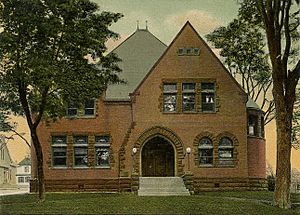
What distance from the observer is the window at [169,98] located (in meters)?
31.7

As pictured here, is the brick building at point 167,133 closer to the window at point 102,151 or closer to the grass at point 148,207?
the window at point 102,151

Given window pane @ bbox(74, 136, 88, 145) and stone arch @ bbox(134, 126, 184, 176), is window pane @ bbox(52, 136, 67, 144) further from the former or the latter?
stone arch @ bbox(134, 126, 184, 176)

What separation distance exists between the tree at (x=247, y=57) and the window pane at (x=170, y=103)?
14.0 ft

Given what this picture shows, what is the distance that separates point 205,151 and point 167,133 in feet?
6.37

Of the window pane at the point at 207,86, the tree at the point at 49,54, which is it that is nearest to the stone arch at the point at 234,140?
the window pane at the point at 207,86

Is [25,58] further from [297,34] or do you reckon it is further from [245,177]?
[245,177]

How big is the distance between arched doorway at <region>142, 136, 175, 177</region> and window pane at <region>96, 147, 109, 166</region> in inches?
68.5

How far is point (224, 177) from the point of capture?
31484 millimetres

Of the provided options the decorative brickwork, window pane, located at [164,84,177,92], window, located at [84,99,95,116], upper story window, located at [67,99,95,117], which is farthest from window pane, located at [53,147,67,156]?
window pane, located at [164,84,177,92]

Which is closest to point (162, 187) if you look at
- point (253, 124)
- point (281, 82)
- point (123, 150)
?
point (123, 150)

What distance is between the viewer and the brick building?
31.5 metres

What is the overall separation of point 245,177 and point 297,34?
9228mm

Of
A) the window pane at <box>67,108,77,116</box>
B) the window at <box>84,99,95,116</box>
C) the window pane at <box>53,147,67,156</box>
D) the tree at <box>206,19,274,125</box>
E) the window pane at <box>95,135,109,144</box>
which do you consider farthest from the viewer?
the tree at <box>206,19,274,125</box>

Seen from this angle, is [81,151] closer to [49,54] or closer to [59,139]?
[59,139]
